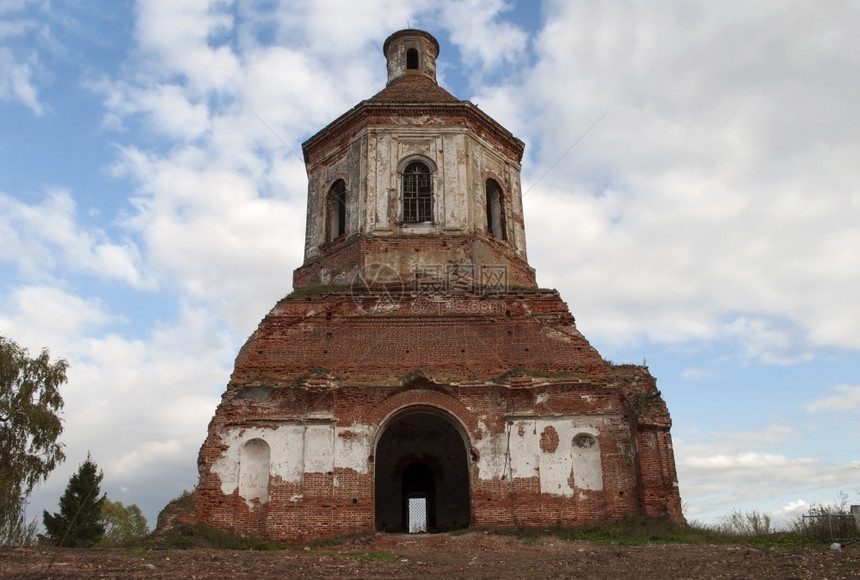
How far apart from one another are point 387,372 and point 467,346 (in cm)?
154

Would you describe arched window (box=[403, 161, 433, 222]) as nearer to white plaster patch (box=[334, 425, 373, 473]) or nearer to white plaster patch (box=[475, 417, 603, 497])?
white plaster patch (box=[334, 425, 373, 473])

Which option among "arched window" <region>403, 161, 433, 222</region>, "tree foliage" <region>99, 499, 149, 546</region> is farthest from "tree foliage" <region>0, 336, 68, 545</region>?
"tree foliage" <region>99, 499, 149, 546</region>

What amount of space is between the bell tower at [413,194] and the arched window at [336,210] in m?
0.02

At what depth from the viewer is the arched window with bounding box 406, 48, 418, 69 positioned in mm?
18703

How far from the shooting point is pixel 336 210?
16.1m

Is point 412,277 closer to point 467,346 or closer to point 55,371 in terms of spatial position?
point 467,346

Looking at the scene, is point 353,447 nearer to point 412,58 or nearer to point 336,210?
point 336,210

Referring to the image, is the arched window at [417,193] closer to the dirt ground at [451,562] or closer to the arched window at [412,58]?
the arched window at [412,58]

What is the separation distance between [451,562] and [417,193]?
7.92 meters

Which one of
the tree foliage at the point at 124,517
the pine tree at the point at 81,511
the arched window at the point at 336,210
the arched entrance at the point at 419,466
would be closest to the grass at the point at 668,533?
the arched entrance at the point at 419,466

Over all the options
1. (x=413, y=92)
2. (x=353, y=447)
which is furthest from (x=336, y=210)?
(x=353, y=447)

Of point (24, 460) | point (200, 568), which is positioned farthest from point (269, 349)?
point (24, 460)

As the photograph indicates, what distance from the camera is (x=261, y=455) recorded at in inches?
491

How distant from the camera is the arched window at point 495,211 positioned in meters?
15.9
